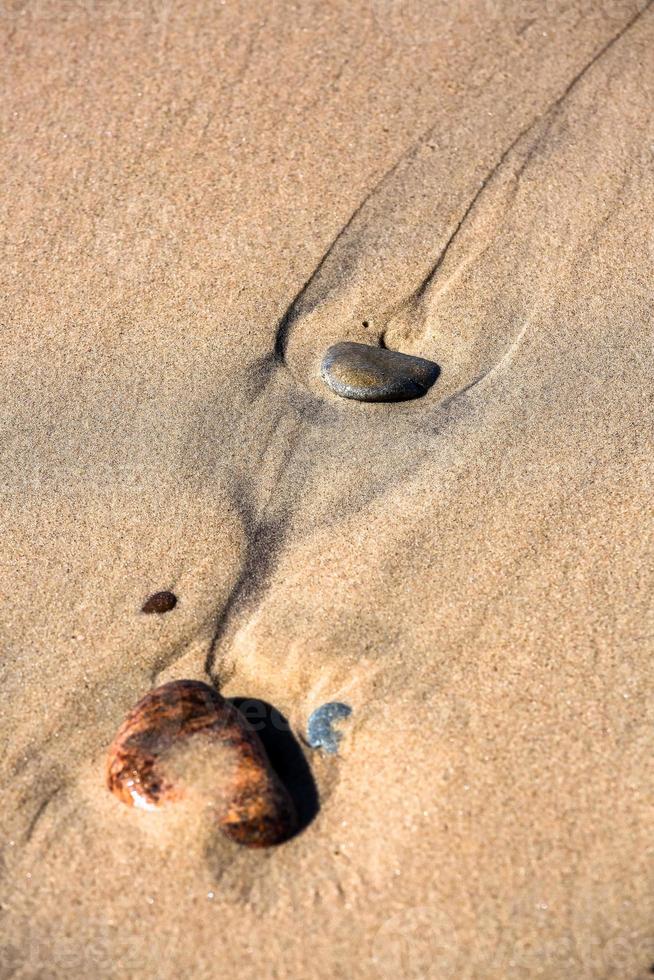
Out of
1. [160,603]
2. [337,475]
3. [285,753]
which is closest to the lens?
[285,753]

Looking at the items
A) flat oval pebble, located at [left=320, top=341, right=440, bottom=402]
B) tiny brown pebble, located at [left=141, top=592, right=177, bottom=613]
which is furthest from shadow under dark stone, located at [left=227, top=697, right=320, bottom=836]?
flat oval pebble, located at [left=320, top=341, right=440, bottom=402]

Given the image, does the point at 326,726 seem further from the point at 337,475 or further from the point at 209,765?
the point at 337,475

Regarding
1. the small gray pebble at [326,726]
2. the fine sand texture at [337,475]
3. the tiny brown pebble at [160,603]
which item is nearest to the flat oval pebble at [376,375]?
the fine sand texture at [337,475]

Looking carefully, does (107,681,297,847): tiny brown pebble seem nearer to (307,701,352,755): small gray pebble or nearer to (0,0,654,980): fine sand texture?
(0,0,654,980): fine sand texture

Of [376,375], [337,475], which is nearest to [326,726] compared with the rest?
[337,475]

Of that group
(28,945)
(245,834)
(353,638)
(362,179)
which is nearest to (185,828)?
(245,834)

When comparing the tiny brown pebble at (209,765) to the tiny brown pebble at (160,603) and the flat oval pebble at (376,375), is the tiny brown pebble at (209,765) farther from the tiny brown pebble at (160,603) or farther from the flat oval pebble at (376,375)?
the flat oval pebble at (376,375)

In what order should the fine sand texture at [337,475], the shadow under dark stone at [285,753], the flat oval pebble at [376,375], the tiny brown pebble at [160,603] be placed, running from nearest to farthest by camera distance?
the fine sand texture at [337,475] → the shadow under dark stone at [285,753] → the tiny brown pebble at [160,603] → the flat oval pebble at [376,375]
